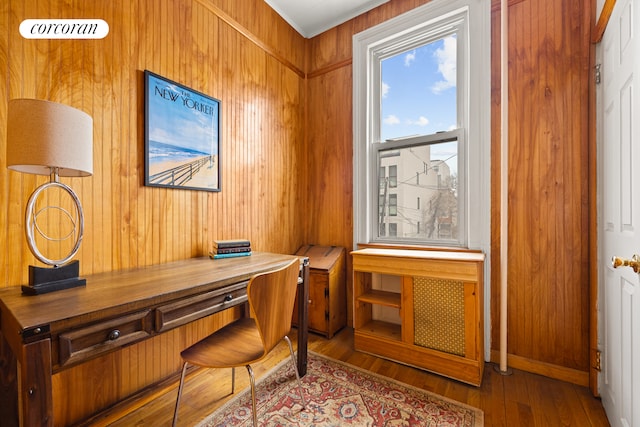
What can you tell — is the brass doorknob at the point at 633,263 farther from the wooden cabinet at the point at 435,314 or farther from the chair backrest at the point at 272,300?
the chair backrest at the point at 272,300

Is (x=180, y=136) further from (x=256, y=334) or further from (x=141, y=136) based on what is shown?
(x=256, y=334)

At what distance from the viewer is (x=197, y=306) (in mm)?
1270

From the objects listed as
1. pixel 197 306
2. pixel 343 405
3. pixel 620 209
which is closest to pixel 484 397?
pixel 343 405

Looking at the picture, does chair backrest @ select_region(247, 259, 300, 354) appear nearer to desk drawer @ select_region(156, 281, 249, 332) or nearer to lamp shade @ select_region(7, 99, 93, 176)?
desk drawer @ select_region(156, 281, 249, 332)

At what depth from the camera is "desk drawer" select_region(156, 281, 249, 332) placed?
44.7 inches

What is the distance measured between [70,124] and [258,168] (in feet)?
4.68

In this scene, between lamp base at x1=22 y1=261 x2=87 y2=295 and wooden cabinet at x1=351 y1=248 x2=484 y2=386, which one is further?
wooden cabinet at x1=351 y1=248 x2=484 y2=386

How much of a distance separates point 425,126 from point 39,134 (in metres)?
2.42

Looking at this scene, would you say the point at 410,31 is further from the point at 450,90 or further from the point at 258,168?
the point at 258,168

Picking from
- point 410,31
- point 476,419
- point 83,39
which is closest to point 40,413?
point 83,39

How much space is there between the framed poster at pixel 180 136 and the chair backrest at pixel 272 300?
1.03 meters

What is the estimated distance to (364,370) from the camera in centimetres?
196

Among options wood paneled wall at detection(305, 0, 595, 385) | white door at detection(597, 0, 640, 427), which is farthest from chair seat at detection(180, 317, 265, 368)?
wood paneled wall at detection(305, 0, 595, 385)

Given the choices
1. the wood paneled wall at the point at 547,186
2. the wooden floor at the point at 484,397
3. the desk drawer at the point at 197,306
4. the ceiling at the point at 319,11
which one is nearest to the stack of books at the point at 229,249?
the desk drawer at the point at 197,306
